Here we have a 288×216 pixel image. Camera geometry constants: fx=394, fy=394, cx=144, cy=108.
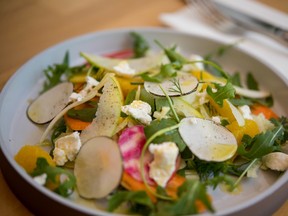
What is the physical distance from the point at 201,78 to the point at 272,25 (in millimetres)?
768

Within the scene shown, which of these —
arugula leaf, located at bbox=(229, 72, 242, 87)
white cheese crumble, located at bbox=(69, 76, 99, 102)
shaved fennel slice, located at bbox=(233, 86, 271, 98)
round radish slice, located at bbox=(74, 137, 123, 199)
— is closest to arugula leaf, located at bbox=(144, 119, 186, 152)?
round radish slice, located at bbox=(74, 137, 123, 199)

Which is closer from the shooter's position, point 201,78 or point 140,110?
point 140,110

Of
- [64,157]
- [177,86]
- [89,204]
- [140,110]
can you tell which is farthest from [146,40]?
[89,204]

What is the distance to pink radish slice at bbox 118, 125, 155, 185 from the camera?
123 cm

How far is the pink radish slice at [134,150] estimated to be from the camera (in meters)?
1.23

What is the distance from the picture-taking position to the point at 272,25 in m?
2.18

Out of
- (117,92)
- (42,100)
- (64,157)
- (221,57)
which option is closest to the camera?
(64,157)

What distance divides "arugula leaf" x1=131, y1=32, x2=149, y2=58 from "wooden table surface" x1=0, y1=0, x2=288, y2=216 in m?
0.39

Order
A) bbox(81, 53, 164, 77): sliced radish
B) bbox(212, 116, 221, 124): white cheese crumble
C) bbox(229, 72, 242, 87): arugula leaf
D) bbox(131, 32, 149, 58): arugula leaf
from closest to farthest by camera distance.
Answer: bbox(212, 116, 221, 124): white cheese crumble < bbox(81, 53, 164, 77): sliced radish < bbox(229, 72, 242, 87): arugula leaf < bbox(131, 32, 149, 58): arugula leaf

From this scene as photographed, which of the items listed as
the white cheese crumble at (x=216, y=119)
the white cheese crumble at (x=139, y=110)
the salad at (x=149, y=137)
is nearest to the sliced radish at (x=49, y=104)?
the salad at (x=149, y=137)

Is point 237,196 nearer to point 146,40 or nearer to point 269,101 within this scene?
point 269,101

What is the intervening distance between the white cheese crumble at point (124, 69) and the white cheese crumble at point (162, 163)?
1.58 feet

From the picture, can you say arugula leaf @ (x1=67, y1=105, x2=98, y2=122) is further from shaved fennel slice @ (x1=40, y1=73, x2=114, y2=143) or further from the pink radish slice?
the pink radish slice

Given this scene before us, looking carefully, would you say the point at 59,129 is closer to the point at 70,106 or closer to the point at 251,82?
the point at 70,106
